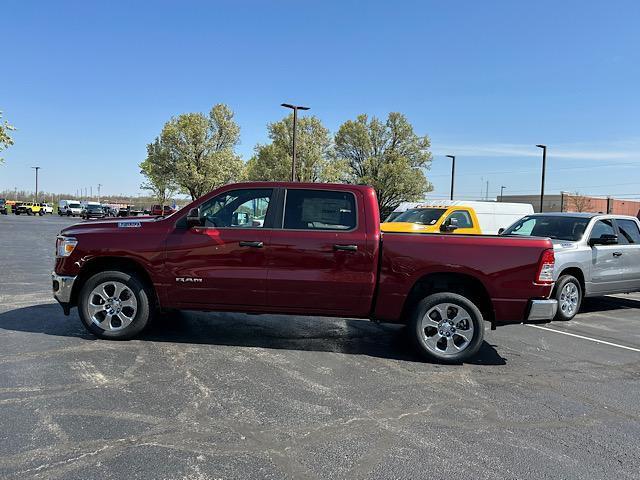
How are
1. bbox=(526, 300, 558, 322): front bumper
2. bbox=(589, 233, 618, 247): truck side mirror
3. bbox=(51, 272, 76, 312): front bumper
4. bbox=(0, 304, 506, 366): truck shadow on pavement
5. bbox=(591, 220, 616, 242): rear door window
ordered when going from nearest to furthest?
bbox=(526, 300, 558, 322): front bumper, bbox=(51, 272, 76, 312): front bumper, bbox=(0, 304, 506, 366): truck shadow on pavement, bbox=(589, 233, 618, 247): truck side mirror, bbox=(591, 220, 616, 242): rear door window

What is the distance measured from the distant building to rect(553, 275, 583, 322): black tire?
205 ft

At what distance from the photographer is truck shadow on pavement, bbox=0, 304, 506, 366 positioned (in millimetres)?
5926

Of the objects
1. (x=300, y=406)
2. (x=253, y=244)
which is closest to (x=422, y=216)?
(x=253, y=244)

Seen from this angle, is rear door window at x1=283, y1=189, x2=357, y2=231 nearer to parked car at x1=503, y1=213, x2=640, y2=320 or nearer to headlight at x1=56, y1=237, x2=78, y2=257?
headlight at x1=56, y1=237, x2=78, y2=257

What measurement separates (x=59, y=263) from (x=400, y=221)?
983cm

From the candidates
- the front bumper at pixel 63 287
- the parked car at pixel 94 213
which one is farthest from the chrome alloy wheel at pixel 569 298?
the parked car at pixel 94 213

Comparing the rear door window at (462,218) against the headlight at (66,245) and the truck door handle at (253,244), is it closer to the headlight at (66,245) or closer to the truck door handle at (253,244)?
the truck door handle at (253,244)

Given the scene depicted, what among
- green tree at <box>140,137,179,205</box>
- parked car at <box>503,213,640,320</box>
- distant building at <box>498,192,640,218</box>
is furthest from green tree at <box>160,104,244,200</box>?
distant building at <box>498,192,640,218</box>

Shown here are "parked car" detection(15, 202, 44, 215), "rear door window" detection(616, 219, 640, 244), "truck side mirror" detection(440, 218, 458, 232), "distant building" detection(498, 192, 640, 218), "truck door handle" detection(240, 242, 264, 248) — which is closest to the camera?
"truck door handle" detection(240, 242, 264, 248)

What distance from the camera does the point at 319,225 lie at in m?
5.66

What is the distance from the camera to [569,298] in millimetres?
8422

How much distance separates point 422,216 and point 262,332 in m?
8.64

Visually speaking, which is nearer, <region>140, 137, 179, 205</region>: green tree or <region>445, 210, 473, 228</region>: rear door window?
<region>445, 210, 473, 228</region>: rear door window

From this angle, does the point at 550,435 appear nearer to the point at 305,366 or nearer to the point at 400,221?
the point at 305,366
